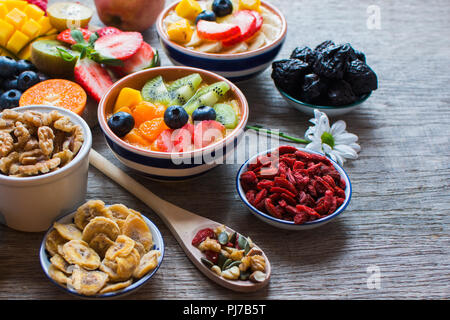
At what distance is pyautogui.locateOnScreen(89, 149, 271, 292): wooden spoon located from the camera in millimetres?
1222

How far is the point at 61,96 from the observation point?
167 cm

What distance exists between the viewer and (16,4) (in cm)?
191

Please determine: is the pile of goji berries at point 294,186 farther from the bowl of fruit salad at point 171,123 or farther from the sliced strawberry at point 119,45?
the sliced strawberry at point 119,45

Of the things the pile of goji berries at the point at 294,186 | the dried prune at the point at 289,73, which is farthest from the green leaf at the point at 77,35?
the pile of goji berries at the point at 294,186

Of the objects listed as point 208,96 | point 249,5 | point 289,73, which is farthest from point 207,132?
point 249,5

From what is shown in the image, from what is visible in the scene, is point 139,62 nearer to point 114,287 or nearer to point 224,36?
point 224,36

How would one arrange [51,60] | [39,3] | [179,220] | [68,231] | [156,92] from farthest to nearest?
[39,3] < [51,60] < [156,92] < [179,220] < [68,231]

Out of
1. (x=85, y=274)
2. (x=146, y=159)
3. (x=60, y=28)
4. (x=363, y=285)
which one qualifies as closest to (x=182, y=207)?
(x=146, y=159)

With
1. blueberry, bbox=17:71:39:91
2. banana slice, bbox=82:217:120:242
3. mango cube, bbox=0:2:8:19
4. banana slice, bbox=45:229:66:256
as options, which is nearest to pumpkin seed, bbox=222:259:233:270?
banana slice, bbox=82:217:120:242

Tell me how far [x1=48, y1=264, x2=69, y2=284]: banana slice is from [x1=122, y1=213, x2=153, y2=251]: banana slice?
0.59 feet

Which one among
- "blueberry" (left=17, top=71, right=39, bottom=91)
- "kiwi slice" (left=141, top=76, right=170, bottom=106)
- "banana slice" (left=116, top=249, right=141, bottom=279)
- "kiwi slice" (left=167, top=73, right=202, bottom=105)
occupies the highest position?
"blueberry" (left=17, top=71, right=39, bottom=91)

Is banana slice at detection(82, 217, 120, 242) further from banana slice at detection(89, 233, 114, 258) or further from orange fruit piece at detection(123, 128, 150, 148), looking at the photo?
orange fruit piece at detection(123, 128, 150, 148)

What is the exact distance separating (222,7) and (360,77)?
587 mm

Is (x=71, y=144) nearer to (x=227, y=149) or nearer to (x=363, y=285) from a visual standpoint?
(x=227, y=149)
